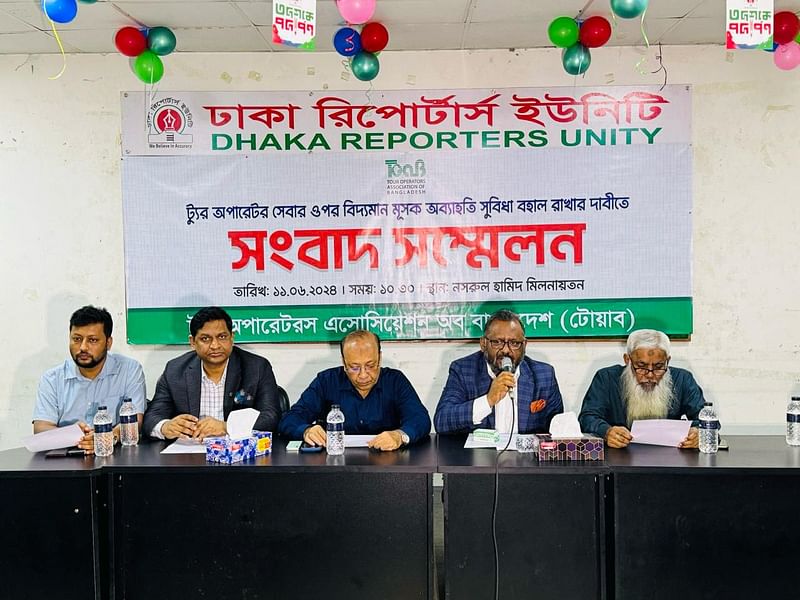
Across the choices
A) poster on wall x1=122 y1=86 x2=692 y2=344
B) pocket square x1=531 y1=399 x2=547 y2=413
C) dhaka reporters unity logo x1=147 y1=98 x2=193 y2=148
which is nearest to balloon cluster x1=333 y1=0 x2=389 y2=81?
poster on wall x1=122 y1=86 x2=692 y2=344

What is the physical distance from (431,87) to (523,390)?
2.03 meters

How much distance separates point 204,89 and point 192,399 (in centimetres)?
202

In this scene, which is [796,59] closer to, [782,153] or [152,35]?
[782,153]

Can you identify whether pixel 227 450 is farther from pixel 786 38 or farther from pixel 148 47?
pixel 786 38

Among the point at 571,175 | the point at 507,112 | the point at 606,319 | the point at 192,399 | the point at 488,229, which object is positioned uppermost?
the point at 507,112

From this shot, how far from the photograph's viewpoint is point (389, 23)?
13.7 feet

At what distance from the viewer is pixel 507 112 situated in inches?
183

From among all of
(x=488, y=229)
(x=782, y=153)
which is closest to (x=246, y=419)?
(x=488, y=229)

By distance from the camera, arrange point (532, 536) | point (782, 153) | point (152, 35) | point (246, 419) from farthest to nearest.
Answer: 1. point (782, 153)
2. point (152, 35)
3. point (246, 419)
4. point (532, 536)

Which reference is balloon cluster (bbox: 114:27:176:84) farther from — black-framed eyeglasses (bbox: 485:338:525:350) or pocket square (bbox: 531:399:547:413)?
pocket square (bbox: 531:399:547:413)

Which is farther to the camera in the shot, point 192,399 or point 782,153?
point 782,153

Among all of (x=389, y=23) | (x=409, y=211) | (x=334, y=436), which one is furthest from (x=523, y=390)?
(x=389, y=23)

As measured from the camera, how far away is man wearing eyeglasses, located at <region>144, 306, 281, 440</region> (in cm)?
373

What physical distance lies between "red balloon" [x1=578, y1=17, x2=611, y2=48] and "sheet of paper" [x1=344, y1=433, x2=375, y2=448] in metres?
2.43
